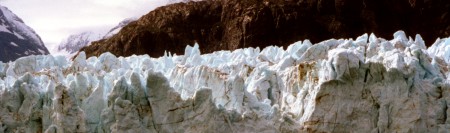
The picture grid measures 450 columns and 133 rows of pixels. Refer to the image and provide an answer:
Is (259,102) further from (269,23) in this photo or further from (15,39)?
(15,39)

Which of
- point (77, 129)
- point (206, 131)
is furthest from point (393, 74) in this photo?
point (77, 129)

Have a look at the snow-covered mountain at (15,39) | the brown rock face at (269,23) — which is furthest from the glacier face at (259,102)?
the snow-covered mountain at (15,39)

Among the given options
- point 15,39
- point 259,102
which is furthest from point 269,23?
point 15,39

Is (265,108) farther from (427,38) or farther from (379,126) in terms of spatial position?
(427,38)

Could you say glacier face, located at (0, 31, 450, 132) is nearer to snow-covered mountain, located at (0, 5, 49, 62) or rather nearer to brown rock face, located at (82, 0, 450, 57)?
brown rock face, located at (82, 0, 450, 57)

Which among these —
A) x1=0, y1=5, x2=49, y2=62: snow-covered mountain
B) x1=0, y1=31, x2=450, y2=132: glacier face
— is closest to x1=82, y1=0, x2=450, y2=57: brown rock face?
x1=0, y1=5, x2=49, y2=62: snow-covered mountain

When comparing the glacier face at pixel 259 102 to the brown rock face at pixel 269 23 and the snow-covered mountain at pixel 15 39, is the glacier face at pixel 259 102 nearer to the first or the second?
the brown rock face at pixel 269 23
